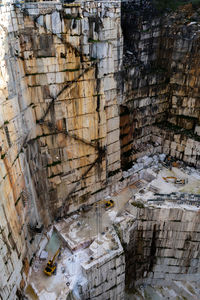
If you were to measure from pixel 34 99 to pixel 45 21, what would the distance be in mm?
3470

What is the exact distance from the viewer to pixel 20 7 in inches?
449

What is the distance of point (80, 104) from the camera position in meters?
14.0

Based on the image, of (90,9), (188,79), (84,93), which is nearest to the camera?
(90,9)

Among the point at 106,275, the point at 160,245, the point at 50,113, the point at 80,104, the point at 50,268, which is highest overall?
the point at 80,104

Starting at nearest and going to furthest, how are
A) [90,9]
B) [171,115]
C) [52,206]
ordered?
[90,9], [52,206], [171,115]

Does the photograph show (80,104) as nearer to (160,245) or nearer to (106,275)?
(106,275)

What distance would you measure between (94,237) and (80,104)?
7119 millimetres

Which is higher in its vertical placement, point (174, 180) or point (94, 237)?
point (174, 180)

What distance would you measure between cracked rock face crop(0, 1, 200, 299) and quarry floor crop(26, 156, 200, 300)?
73 cm

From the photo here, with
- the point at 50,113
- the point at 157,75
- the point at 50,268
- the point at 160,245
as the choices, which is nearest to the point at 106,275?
the point at 50,268

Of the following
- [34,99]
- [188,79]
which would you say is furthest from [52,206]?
[188,79]

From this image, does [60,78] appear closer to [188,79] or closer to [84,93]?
[84,93]

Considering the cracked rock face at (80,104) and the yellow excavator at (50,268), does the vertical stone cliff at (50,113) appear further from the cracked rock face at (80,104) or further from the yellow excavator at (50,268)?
the yellow excavator at (50,268)

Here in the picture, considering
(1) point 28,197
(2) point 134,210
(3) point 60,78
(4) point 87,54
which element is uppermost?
(4) point 87,54
